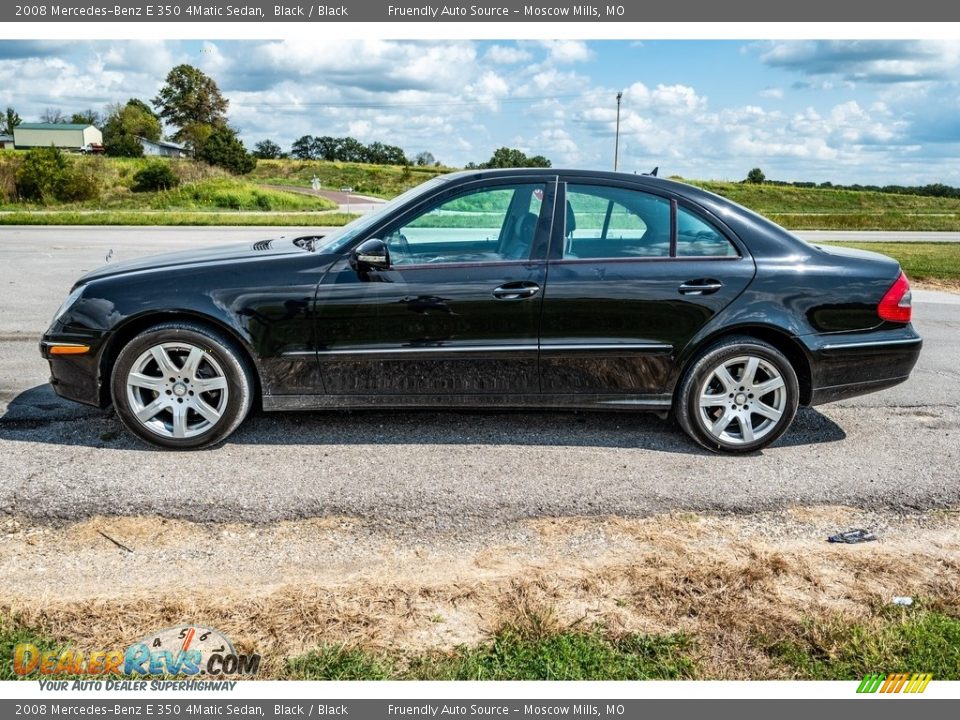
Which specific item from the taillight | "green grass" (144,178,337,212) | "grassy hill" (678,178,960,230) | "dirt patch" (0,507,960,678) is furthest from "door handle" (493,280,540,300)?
"grassy hill" (678,178,960,230)

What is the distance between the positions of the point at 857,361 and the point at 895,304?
16.5 inches

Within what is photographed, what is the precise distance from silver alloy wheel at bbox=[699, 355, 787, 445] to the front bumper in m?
3.46

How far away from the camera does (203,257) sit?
4.91 metres

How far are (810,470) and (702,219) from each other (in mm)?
1576

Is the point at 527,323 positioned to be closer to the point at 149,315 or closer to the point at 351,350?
the point at 351,350

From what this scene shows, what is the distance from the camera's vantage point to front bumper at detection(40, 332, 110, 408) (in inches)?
181

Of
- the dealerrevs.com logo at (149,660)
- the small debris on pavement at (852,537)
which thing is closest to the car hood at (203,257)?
the dealerrevs.com logo at (149,660)

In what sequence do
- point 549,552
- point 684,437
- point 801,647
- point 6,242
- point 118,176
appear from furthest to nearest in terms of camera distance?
point 118,176 → point 6,242 → point 684,437 → point 549,552 → point 801,647

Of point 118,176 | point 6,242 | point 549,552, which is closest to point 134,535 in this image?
point 549,552

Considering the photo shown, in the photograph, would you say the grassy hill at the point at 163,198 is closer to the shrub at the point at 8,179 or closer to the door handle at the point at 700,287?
the shrub at the point at 8,179

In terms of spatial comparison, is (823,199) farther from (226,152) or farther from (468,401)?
(468,401)

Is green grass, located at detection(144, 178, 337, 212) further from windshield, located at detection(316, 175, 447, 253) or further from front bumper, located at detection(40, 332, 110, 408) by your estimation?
windshield, located at detection(316, 175, 447, 253)

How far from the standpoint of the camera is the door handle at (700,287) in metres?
4.73

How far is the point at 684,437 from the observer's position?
16.9 ft
